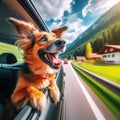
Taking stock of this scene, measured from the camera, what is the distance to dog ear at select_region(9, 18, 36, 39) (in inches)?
95.0

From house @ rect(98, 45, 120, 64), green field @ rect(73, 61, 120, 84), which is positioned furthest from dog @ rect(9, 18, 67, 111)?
house @ rect(98, 45, 120, 64)

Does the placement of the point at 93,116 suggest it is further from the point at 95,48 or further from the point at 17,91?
the point at 95,48

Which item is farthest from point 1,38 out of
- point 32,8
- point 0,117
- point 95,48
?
point 95,48

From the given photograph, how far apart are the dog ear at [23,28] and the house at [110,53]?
41.6 m

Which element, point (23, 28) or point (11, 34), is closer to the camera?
point (23, 28)

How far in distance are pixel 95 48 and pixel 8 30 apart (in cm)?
5894

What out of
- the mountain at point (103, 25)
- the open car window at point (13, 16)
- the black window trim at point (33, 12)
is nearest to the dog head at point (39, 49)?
the black window trim at point (33, 12)

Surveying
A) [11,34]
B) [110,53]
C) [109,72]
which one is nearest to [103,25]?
[110,53]

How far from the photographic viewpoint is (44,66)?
288 cm

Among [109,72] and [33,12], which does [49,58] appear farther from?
[109,72]

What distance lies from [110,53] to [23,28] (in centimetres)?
4752

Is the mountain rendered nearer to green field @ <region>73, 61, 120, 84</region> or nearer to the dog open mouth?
A: green field @ <region>73, 61, 120, 84</region>

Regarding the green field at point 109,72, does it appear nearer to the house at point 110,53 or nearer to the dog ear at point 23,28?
the dog ear at point 23,28

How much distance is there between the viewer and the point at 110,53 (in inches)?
1911
